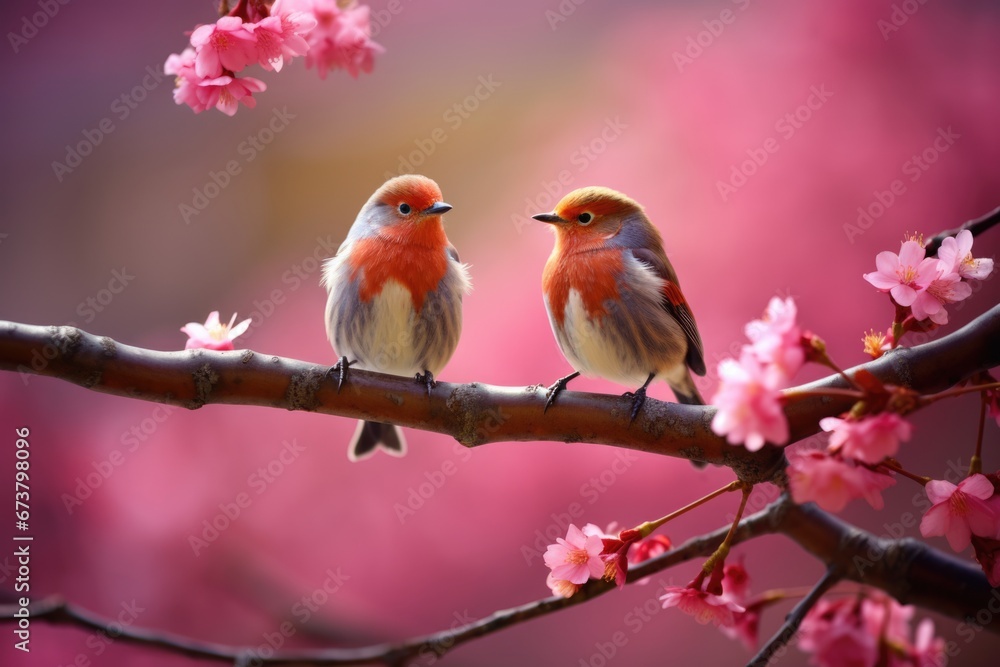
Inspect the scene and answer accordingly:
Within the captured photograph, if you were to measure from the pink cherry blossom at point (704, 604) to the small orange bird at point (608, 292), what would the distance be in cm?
47

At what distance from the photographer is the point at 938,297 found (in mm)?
869

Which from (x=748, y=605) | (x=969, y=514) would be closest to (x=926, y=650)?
(x=748, y=605)

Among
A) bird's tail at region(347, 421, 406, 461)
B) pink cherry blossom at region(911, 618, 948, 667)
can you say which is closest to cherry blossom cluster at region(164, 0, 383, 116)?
bird's tail at region(347, 421, 406, 461)

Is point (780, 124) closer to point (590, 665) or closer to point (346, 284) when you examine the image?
point (346, 284)

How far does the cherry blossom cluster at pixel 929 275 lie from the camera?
86 centimetres

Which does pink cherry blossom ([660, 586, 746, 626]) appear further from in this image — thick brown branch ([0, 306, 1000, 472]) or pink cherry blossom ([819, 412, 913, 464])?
pink cherry blossom ([819, 412, 913, 464])

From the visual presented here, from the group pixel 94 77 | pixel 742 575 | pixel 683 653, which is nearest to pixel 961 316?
pixel 683 653

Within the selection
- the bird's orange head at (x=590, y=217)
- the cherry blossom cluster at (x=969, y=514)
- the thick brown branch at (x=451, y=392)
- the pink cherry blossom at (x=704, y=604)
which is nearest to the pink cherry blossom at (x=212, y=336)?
the thick brown branch at (x=451, y=392)

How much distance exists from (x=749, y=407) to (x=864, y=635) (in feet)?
2.37

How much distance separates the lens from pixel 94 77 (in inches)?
89.3

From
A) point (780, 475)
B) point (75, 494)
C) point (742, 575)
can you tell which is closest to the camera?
point (780, 475)

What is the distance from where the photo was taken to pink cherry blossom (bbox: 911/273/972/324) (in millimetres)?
857

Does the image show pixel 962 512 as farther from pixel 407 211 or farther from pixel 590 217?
pixel 407 211

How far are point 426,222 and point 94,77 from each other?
60.8 inches
